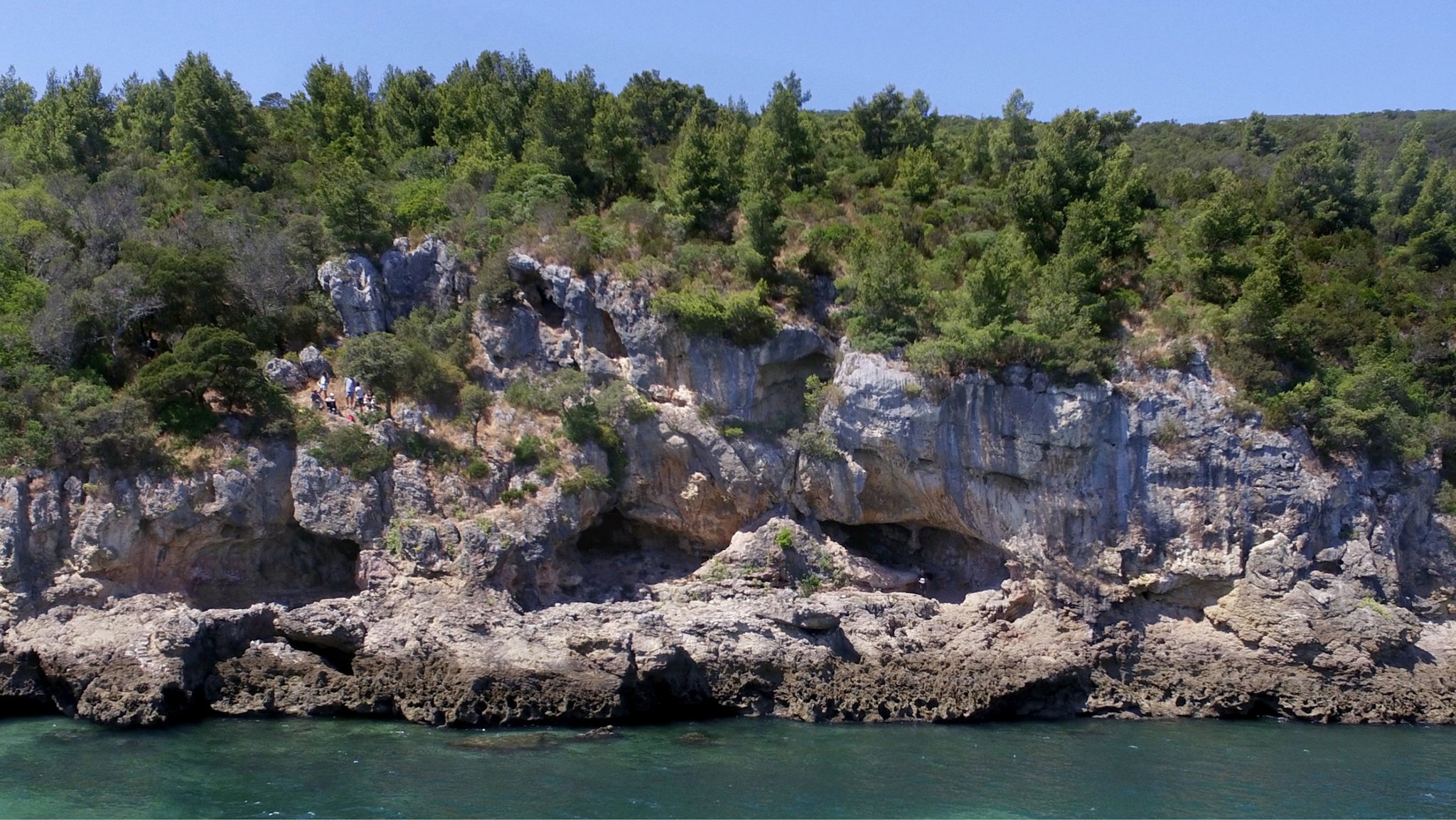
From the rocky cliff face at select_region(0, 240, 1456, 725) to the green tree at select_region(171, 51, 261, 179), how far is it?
11.2 m

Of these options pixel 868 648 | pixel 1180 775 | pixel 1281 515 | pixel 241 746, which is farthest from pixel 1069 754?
pixel 241 746

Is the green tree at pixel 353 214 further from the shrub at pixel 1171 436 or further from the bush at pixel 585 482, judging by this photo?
the shrub at pixel 1171 436

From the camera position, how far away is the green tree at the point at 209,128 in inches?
1507

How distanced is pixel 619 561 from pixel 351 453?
306 inches

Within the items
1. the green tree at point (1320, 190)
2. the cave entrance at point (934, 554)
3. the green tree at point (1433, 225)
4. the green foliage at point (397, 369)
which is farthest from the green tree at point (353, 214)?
the green tree at point (1433, 225)

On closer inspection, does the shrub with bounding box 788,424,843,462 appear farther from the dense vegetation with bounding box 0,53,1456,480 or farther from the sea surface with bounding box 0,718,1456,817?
the sea surface with bounding box 0,718,1456,817

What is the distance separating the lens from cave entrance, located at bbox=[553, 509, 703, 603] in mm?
28047

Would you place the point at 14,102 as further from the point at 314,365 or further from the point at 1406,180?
the point at 1406,180

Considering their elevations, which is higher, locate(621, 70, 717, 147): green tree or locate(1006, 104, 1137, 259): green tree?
locate(621, 70, 717, 147): green tree

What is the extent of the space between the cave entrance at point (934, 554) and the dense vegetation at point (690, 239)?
16.7 feet

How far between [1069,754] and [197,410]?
70.5ft

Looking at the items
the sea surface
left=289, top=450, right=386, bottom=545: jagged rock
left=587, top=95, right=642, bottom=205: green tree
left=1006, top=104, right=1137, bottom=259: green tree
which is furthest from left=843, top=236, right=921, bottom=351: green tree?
left=289, top=450, right=386, bottom=545: jagged rock

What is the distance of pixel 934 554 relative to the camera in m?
30.5

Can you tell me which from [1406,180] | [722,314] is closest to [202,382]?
[722,314]
